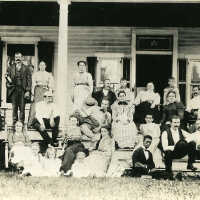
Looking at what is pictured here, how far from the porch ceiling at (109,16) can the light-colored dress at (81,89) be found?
99.2 inches

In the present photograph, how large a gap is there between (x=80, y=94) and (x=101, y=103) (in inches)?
29.2

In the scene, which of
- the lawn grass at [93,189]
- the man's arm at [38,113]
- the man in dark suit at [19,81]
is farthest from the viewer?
the man in dark suit at [19,81]

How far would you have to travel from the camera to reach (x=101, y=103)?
14039 mm

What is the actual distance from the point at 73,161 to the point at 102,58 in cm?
503

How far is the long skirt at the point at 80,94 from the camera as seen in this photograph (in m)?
14.5

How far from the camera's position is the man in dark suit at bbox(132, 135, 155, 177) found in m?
12.3

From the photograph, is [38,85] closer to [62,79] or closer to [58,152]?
[62,79]

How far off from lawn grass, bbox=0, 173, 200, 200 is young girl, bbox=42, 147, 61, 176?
14.1 inches

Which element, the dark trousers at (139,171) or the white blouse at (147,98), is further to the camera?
the white blouse at (147,98)

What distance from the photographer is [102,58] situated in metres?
16.8

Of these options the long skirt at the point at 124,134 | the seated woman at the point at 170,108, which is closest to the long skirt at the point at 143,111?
the seated woman at the point at 170,108

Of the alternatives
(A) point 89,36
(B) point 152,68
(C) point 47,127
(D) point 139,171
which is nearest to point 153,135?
(D) point 139,171

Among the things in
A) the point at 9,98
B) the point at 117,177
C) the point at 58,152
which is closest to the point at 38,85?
the point at 9,98

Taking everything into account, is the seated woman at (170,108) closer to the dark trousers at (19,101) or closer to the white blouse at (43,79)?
the white blouse at (43,79)
